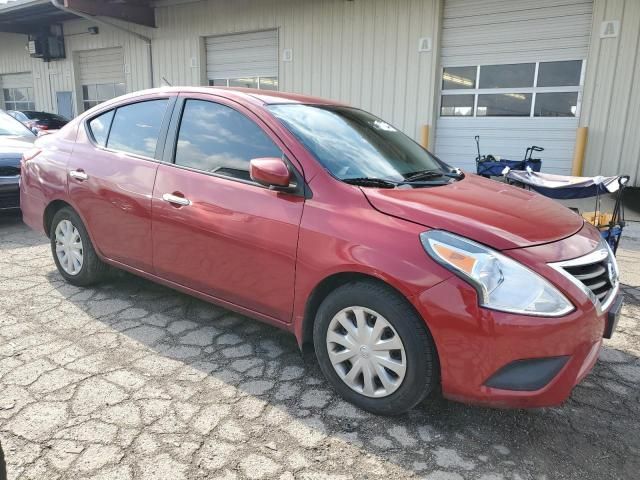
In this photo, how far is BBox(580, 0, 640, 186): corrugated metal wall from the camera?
679 cm

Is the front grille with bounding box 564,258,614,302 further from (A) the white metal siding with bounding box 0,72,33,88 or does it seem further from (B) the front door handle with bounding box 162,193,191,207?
(A) the white metal siding with bounding box 0,72,33,88

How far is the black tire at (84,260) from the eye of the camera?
383cm

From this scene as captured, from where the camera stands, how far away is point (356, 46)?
29.8ft

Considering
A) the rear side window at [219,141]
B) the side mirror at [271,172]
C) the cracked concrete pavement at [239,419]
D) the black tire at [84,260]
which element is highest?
the rear side window at [219,141]

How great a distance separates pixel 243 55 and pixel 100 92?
5937mm

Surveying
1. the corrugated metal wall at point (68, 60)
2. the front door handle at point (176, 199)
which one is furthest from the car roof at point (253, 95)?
the corrugated metal wall at point (68, 60)

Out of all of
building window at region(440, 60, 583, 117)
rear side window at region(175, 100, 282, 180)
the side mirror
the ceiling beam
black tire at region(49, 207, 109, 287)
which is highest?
the ceiling beam

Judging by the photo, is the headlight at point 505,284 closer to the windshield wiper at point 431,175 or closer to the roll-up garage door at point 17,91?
the windshield wiper at point 431,175

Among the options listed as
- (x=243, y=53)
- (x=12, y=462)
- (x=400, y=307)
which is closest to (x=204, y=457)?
(x=12, y=462)

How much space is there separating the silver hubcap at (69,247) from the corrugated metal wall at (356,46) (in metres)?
6.34

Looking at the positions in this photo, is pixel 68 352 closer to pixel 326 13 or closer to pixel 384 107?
pixel 384 107

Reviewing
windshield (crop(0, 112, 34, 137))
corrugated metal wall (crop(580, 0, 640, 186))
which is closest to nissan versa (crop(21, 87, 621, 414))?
windshield (crop(0, 112, 34, 137))

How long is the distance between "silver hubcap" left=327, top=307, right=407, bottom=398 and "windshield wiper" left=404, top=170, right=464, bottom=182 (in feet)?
3.00

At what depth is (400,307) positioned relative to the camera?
2209mm
